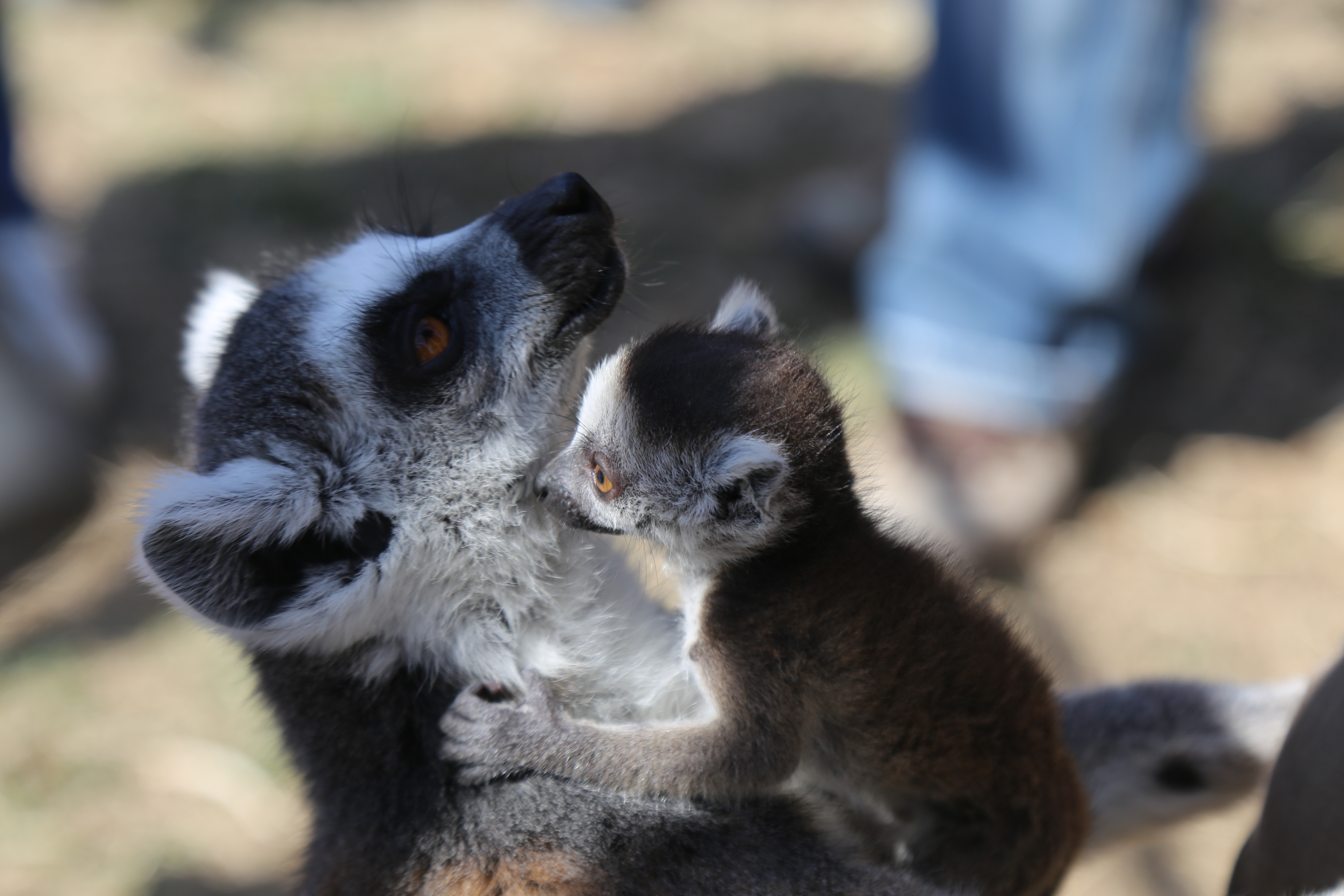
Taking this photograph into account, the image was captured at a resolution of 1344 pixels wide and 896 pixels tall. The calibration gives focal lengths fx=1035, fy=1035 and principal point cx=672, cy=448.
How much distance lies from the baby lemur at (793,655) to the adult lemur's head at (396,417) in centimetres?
15

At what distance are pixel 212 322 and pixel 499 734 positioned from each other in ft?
4.11

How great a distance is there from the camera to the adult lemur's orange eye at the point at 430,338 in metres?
2.00

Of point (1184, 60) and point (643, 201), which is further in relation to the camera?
point (643, 201)

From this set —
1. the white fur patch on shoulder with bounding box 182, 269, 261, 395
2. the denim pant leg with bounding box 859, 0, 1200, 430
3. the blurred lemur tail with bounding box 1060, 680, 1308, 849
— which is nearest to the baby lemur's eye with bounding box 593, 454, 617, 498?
the white fur patch on shoulder with bounding box 182, 269, 261, 395

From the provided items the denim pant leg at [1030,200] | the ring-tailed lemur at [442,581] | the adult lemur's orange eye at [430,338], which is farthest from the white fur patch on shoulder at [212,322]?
the denim pant leg at [1030,200]

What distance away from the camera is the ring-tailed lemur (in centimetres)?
169

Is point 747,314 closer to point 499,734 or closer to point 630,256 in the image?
point 630,256

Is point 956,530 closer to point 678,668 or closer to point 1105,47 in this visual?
point 1105,47

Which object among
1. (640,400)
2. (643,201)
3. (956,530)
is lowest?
(956,530)

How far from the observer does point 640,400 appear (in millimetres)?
1799

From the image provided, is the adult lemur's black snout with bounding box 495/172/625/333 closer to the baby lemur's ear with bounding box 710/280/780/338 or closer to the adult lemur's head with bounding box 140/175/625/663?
the adult lemur's head with bounding box 140/175/625/663

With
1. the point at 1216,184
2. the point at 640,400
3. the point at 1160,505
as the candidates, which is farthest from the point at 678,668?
the point at 1216,184

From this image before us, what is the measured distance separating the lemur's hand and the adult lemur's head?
0.60 feet

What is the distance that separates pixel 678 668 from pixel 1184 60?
3335 mm
